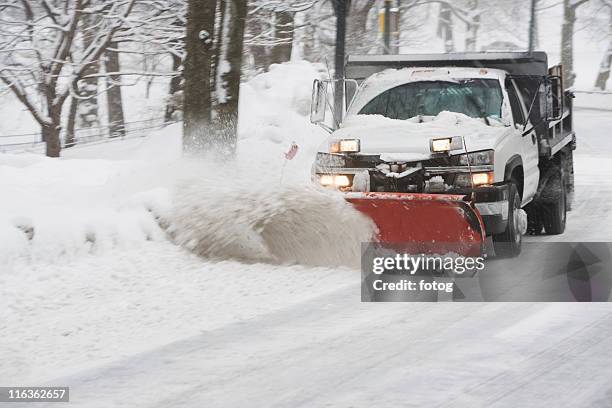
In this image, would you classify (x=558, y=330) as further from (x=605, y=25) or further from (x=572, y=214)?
(x=605, y=25)

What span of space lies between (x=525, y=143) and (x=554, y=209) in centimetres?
130

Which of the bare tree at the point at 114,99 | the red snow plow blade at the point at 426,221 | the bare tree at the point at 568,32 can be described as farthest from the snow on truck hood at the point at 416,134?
the bare tree at the point at 568,32

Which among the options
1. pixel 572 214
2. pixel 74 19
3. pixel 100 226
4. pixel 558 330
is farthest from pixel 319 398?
pixel 74 19

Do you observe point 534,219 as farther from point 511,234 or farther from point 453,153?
point 453,153

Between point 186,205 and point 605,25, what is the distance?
51516 mm

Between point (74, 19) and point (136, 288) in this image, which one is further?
point (74, 19)

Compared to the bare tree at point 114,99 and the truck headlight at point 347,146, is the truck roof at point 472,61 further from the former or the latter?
the bare tree at point 114,99

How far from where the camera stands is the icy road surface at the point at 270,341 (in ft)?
16.5

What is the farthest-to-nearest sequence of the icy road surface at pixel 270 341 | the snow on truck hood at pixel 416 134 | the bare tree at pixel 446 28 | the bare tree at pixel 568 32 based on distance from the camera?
the bare tree at pixel 446 28 → the bare tree at pixel 568 32 → the snow on truck hood at pixel 416 134 → the icy road surface at pixel 270 341

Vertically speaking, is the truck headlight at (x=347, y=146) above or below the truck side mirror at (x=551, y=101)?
below

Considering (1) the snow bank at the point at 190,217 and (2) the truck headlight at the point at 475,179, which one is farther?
(2) the truck headlight at the point at 475,179

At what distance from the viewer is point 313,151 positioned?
16.8m

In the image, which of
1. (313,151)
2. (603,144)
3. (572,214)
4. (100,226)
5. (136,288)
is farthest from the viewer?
(603,144)

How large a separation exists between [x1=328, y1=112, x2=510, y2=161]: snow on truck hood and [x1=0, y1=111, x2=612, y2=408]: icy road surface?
113 cm
